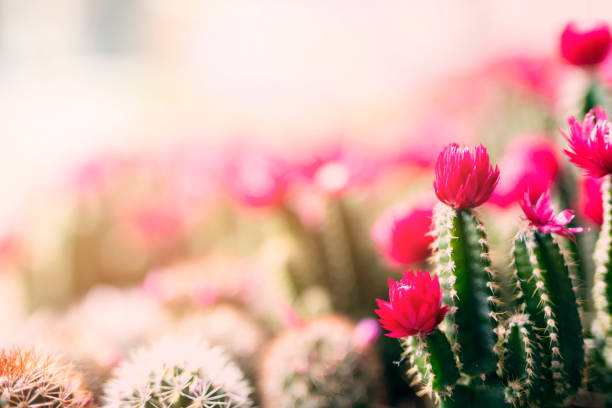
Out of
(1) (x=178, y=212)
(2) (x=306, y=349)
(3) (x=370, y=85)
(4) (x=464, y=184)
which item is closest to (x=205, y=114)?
(3) (x=370, y=85)

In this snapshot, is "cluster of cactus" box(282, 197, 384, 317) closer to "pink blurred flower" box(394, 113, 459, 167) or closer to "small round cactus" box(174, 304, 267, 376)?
"small round cactus" box(174, 304, 267, 376)

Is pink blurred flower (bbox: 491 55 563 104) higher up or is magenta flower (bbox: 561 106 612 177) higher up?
pink blurred flower (bbox: 491 55 563 104)

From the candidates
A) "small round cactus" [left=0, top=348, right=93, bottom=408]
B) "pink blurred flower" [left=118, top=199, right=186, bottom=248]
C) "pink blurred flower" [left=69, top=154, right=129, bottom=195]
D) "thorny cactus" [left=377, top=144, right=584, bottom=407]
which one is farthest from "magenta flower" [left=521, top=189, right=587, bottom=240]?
"pink blurred flower" [left=69, top=154, right=129, bottom=195]

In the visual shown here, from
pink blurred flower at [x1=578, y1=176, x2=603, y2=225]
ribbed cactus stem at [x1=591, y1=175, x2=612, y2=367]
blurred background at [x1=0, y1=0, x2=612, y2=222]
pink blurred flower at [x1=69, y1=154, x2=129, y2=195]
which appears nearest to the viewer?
ribbed cactus stem at [x1=591, y1=175, x2=612, y2=367]

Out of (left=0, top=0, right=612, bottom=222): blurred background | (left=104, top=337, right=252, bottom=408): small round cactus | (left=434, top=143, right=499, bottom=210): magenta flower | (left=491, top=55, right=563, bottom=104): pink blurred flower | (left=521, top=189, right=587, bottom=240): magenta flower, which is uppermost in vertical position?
(left=0, top=0, right=612, bottom=222): blurred background

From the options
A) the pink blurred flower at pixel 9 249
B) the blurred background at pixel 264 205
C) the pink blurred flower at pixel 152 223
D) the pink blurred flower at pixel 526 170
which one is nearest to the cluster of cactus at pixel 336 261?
the blurred background at pixel 264 205

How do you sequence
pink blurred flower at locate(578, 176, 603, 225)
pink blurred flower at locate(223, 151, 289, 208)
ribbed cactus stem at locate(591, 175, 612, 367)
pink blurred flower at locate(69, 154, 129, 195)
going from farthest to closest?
1. pink blurred flower at locate(69, 154, 129, 195)
2. pink blurred flower at locate(223, 151, 289, 208)
3. pink blurred flower at locate(578, 176, 603, 225)
4. ribbed cactus stem at locate(591, 175, 612, 367)
